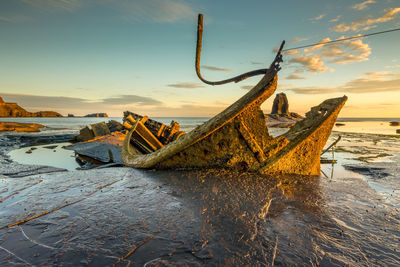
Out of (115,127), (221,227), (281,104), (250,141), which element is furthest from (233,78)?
(281,104)

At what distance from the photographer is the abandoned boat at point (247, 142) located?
361 cm

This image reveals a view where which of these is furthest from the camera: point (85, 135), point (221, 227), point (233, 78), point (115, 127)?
point (115, 127)

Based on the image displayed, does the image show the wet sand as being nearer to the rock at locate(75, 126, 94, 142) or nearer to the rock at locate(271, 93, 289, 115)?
the rock at locate(75, 126, 94, 142)

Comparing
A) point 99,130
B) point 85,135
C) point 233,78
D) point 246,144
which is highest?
point 233,78

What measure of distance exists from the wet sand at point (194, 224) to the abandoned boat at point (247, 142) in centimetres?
64

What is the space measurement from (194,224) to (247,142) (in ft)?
7.22

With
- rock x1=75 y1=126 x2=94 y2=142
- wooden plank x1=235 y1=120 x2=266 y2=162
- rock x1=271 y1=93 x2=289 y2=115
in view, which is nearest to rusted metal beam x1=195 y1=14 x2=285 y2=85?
wooden plank x1=235 y1=120 x2=266 y2=162

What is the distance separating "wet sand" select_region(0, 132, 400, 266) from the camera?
4.99 feet

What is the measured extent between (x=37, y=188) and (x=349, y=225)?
420 cm

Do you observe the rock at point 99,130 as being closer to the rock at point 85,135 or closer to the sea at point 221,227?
the rock at point 85,135

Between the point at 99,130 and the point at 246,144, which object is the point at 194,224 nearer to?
the point at 246,144

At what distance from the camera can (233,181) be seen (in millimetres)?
3352

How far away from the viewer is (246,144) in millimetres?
3852

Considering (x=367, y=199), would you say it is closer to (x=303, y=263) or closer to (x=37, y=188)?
(x=303, y=263)
